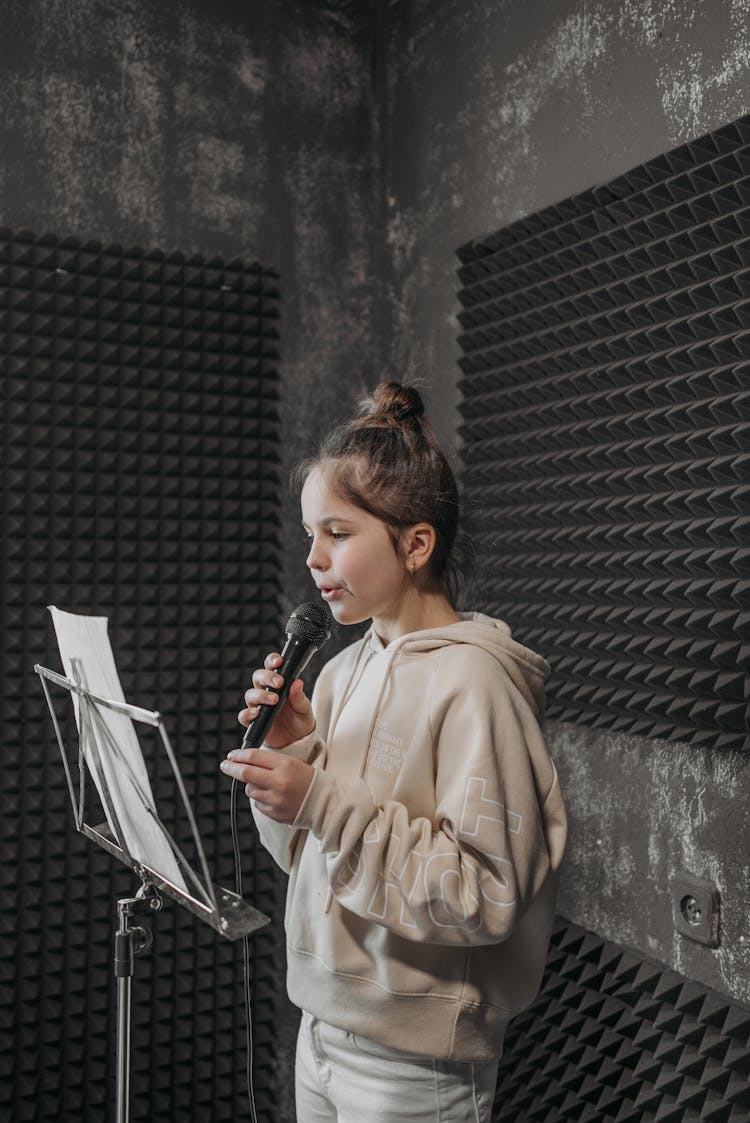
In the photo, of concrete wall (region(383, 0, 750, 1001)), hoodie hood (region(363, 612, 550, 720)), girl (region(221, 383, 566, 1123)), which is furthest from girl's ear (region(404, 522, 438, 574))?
concrete wall (region(383, 0, 750, 1001))

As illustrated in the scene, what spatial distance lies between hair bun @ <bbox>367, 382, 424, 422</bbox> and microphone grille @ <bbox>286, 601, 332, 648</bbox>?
0.34m

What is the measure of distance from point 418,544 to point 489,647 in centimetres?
20

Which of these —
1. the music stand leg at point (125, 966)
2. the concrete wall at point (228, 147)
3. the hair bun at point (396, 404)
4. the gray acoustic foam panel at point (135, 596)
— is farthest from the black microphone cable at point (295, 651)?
the concrete wall at point (228, 147)

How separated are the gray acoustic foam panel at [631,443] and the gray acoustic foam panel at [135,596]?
80cm

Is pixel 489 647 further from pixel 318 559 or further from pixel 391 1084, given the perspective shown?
pixel 391 1084

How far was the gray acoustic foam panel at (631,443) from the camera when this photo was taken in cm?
203

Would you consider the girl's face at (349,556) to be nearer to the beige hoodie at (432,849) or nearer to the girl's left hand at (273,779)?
the beige hoodie at (432,849)

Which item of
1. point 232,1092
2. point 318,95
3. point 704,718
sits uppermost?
point 318,95

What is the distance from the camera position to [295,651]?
1548 mm

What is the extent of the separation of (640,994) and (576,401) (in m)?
1.33

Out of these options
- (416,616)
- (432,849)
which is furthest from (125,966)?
(416,616)

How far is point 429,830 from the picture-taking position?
1410 mm

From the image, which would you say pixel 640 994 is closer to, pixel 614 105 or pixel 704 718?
pixel 704 718

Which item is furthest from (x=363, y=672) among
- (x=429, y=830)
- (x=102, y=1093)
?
(x=102, y=1093)
